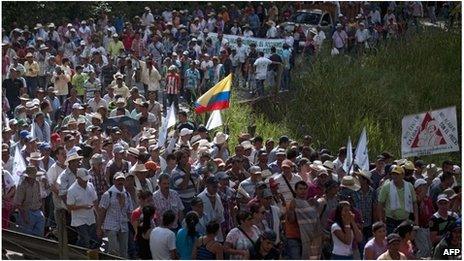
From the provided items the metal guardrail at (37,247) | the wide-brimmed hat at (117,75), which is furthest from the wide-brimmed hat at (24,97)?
the metal guardrail at (37,247)

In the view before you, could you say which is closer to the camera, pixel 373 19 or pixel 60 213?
pixel 60 213

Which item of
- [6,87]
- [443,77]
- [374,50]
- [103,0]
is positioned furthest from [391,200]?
[103,0]

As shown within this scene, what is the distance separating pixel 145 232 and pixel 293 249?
5.56 feet

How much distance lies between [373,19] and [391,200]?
2000 cm

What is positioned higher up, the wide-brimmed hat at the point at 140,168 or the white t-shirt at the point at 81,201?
the wide-brimmed hat at the point at 140,168

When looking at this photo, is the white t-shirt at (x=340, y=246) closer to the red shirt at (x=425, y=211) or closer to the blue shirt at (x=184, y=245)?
the blue shirt at (x=184, y=245)

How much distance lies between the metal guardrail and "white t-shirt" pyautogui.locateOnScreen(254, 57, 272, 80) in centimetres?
1361

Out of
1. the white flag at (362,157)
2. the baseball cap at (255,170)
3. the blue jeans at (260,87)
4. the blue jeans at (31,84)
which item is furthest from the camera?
the blue jeans at (260,87)

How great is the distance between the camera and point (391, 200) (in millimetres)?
15766

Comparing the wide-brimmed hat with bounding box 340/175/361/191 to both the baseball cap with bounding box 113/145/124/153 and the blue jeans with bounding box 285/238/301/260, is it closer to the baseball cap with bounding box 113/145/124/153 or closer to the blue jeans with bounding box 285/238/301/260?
the blue jeans with bounding box 285/238/301/260

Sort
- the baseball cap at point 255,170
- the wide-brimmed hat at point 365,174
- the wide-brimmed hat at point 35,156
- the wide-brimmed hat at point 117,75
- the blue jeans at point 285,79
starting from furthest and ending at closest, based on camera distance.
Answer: the blue jeans at point 285,79, the wide-brimmed hat at point 117,75, the wide-brimmed hat at point 35,156, the wide-brimmed hat at point 365,174, the baseball cap at point 255,170

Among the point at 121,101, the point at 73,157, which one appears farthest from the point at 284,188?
the point at 121,101

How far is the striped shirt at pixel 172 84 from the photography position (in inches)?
998

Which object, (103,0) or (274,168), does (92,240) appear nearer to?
(274,168)
